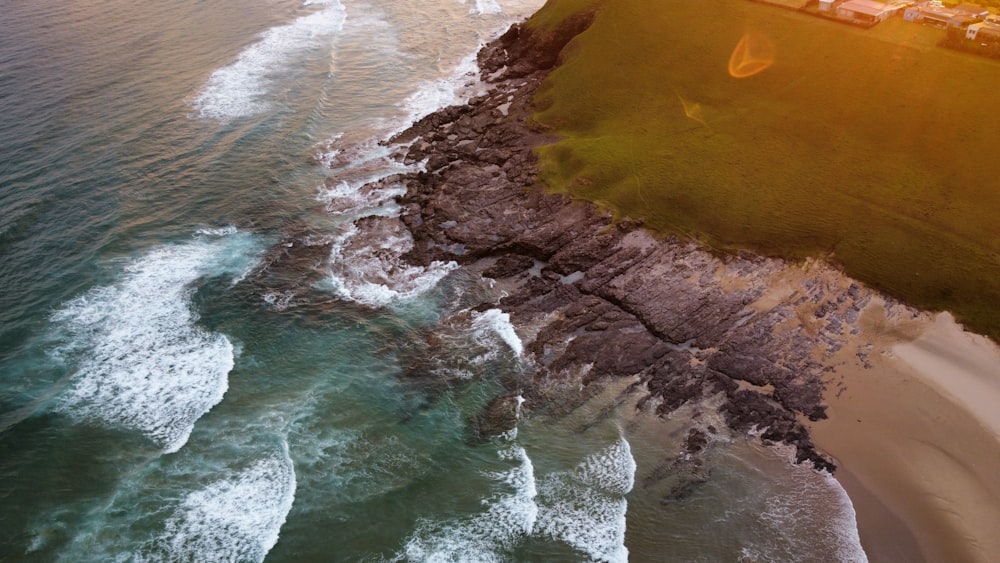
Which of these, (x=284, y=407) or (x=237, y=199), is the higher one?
(x=237, y=199)

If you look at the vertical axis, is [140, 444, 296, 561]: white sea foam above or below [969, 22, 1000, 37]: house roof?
below

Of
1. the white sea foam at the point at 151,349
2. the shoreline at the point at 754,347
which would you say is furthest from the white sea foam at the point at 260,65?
the shoreline at the point at 754,347

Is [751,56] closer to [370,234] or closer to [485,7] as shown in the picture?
[370,234]

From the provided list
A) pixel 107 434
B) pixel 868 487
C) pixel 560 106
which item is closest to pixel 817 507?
pixel 868 487

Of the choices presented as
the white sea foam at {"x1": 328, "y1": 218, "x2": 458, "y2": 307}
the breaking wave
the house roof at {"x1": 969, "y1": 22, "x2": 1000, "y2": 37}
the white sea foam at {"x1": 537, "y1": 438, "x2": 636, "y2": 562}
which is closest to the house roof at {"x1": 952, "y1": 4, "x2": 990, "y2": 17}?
the house roof at {"x1": 969, "y1": 22, "x2": 1000, "y2": 37}

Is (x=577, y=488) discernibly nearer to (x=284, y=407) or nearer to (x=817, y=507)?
(x=817, y=507)

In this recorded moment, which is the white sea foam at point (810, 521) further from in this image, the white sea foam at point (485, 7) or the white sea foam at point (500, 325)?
the white sea foam at point (485, 7)

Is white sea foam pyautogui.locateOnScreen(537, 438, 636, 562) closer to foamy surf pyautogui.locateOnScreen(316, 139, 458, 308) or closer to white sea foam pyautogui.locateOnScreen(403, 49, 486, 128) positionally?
foamy surf pyautogui.locateOnScreen(316, 139, 458, 308)
